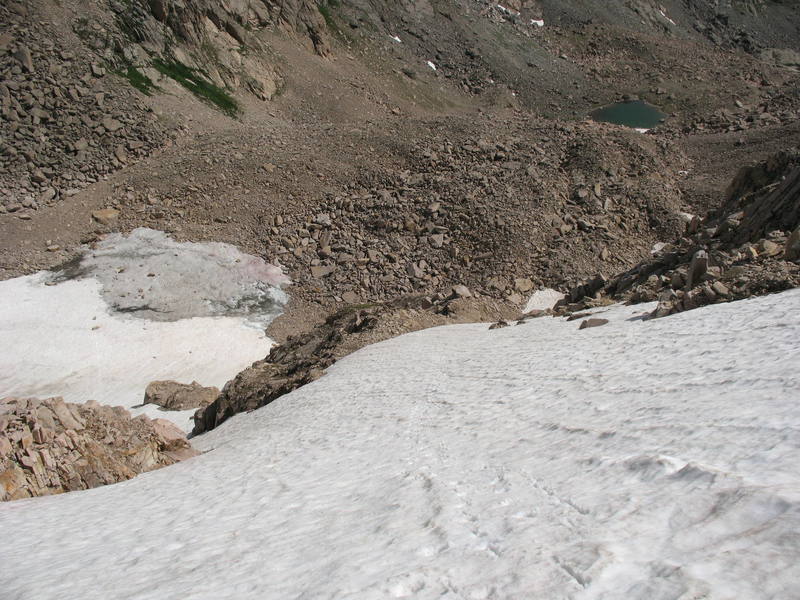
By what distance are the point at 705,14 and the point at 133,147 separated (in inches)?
3651

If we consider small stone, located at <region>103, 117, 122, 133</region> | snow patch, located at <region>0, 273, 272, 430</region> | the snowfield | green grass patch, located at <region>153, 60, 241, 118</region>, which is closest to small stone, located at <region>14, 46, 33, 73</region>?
small stone, located at <region>103, 117, 122, 133</region>

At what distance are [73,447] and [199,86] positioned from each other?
33909mm

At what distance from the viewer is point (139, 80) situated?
34750 mm

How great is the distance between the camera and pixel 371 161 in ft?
97.6

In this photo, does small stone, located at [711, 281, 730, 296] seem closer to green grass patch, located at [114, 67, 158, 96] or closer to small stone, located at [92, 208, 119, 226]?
small stone, located at [92, 208, 119, 226]

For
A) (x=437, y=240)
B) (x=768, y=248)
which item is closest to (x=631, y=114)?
(x=437, y=240)

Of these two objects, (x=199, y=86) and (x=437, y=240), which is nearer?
(x=437, y=240)

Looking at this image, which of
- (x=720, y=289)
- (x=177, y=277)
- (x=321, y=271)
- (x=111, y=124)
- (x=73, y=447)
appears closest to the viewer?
(x=73, y=447)

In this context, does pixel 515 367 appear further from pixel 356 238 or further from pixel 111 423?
pixel 356 238

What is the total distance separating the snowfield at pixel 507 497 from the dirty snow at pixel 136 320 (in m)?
10.6

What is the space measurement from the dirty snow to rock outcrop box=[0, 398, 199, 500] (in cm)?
552

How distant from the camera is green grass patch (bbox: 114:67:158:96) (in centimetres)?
3419

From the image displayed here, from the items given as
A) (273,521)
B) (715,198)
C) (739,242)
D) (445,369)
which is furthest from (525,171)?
(273,521)

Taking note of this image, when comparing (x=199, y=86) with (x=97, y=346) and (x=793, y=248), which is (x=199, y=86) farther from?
(x=793, y=248)
